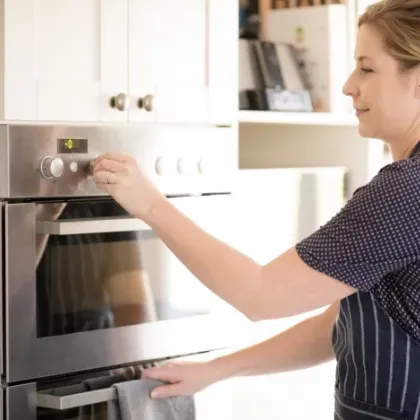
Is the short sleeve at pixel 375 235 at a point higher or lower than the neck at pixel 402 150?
lower

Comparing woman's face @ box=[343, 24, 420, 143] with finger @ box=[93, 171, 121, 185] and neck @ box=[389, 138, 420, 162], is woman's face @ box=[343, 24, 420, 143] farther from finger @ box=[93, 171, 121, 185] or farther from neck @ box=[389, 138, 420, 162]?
finger @ box=[93, 171, 121, 185]

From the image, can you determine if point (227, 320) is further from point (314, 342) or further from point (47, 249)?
point (47, 249)

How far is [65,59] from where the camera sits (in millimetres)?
1778

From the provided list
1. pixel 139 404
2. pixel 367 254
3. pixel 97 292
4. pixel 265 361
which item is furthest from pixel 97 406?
pixel 367 254

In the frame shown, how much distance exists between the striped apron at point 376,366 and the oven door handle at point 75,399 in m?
0.46

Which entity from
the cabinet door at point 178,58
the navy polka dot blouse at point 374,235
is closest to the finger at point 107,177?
the cabinet door at point 178,58

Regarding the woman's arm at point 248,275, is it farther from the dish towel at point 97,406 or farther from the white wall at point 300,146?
the white wall at point 300,146

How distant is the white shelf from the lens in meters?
2.28

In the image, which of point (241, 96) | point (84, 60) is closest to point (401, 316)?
point (84, 60)

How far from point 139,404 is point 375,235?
25.1 inches

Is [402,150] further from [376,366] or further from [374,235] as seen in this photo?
[376,366]

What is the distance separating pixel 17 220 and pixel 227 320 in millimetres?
602

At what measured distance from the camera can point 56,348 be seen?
70.4 inches

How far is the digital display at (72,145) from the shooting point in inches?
69.7
